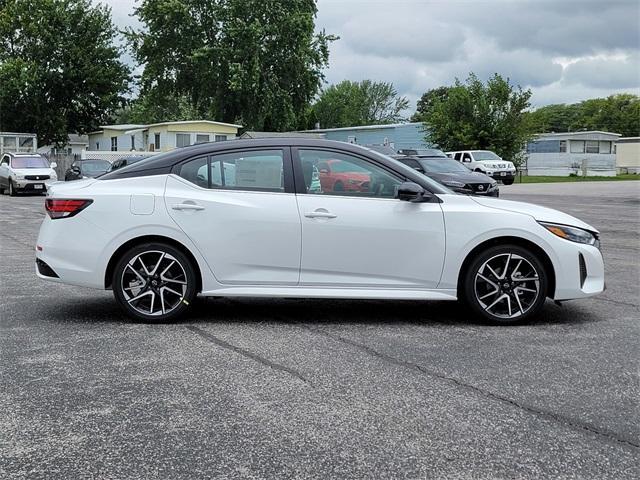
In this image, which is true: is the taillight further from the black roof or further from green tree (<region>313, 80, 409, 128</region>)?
green tree (<region>313, 80, 409, 128</region>)

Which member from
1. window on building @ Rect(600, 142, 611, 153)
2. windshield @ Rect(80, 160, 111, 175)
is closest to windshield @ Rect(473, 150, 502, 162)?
windshield @ Rect(80, 160, 111, 175)

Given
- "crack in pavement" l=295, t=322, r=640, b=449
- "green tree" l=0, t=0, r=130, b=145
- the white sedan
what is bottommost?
"crack in pavement" l=295, t=322, r=640, b=449

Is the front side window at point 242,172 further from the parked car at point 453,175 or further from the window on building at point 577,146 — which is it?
the window on building at point 577,146

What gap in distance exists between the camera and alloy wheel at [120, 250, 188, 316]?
593 cm

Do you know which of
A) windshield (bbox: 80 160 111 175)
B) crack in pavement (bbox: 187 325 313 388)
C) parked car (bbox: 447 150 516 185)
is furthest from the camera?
parked car (bbox: 447 150 516 185)

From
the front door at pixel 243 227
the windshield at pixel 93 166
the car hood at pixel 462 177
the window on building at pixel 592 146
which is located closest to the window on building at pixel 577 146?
the window on building at pixel 592 146

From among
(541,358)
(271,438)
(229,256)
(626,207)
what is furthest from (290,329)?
(626,207)

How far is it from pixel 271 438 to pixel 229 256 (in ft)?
8.56

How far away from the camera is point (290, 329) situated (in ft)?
19.1

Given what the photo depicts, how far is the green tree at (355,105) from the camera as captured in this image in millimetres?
99750

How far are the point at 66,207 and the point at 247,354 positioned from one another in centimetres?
218

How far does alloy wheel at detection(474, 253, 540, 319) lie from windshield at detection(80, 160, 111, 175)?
24.6m

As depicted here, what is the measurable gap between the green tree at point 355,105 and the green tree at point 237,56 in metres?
41.6

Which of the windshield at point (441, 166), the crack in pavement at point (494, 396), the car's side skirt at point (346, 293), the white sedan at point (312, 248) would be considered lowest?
the crack in pavement at point (494, 396)
